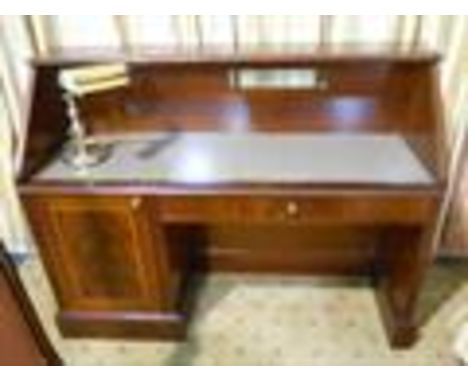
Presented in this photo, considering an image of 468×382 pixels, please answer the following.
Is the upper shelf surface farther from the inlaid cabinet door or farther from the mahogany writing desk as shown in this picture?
the inlaid cabinet door

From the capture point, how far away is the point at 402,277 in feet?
6.07

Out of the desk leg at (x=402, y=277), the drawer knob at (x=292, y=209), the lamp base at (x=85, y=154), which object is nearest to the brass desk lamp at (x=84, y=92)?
the lamp base at (x=85, y=154)

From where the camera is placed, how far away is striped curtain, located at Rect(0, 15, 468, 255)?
1.77m

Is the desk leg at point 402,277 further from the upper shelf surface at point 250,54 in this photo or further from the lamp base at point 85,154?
the lamp base at point 85,154

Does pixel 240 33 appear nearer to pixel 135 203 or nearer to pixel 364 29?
pixel 364 29

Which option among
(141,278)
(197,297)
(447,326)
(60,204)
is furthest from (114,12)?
(447,326)

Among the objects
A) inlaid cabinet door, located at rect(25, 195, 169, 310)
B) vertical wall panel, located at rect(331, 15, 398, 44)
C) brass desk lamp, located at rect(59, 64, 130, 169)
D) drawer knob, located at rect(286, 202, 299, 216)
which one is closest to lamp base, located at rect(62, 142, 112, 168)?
brass desk lamp, located at rect(59, 64, 130, 169)

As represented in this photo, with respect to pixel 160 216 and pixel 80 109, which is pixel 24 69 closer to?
pixel 80 109

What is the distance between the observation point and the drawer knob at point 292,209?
63.2 inches

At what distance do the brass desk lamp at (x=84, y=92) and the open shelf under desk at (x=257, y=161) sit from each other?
4 cm

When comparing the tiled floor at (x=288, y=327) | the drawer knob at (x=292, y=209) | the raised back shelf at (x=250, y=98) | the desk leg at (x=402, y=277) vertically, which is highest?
the raised back shelf at (x=250, y=98)

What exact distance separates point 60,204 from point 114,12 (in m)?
0.65

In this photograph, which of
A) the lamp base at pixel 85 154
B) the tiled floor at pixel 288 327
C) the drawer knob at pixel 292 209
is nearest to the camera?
the drawer knob at pixel 292 209

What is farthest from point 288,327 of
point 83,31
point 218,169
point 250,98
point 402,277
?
point 83,31
